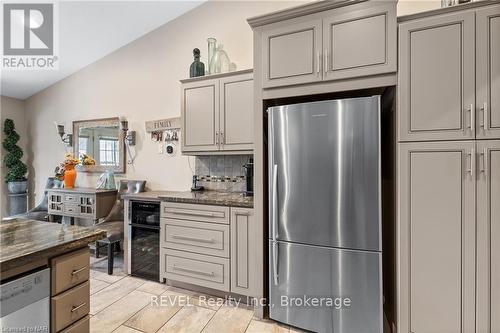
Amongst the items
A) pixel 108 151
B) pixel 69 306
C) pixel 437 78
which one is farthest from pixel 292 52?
pixel 108 151

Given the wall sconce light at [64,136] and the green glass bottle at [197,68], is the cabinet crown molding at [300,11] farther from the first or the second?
the wall sconce light at [64,136]

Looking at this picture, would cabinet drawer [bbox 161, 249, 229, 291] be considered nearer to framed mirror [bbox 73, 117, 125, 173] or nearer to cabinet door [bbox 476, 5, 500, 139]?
framed mirror [bbox 73, 117, 125, 173]

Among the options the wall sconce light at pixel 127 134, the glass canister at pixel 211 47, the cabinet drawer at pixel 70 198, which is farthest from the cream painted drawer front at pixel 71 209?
the glass canister at pixel 211 47

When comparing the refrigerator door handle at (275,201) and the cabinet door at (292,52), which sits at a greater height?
the cabinet door at (292,52)

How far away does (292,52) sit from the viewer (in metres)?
1.87

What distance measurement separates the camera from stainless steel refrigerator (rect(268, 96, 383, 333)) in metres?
1.64

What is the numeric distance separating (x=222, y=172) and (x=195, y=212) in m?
0.78

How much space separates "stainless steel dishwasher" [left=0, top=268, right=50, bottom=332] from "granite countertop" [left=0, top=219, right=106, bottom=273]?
0.07 metres

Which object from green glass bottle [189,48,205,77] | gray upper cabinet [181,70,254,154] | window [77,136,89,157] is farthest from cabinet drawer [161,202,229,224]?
window [77,136,89,157]

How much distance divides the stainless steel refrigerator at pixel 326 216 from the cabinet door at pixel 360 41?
0.78 feet

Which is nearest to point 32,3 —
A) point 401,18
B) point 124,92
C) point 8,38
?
point 8,38

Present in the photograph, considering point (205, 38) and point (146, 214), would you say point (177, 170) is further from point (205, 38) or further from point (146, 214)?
point (205, 38)

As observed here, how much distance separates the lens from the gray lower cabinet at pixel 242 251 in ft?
6.94

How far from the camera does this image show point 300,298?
1836mm
